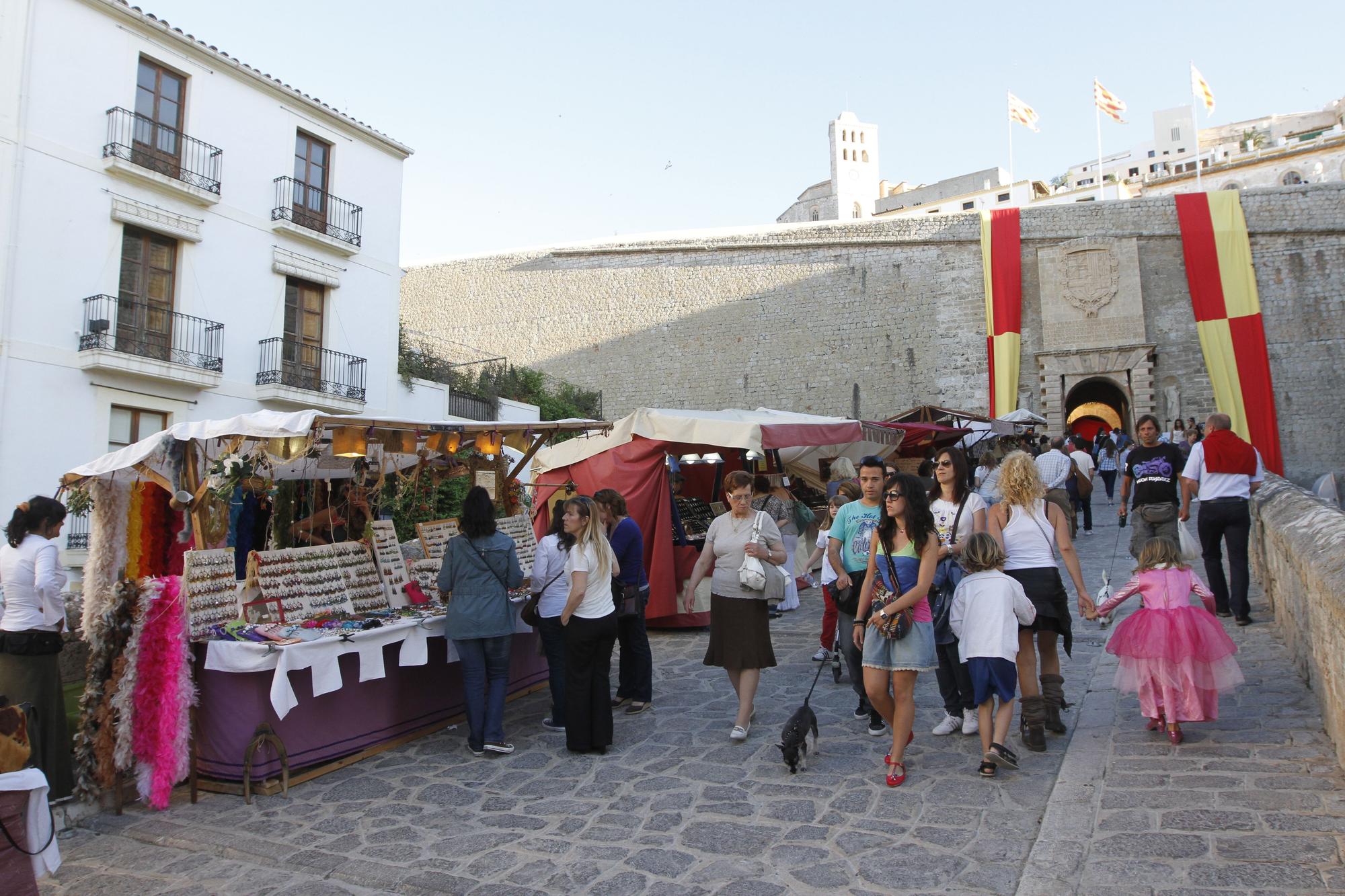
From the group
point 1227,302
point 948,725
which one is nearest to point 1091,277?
point 1227,302

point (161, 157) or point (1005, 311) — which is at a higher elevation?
point (1005, 311)

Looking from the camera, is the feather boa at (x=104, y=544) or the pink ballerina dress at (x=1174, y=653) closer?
the pink ballerina dress at (x=1174, y=653)

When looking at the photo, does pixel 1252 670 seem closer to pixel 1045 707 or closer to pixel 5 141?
pixel 1045 707

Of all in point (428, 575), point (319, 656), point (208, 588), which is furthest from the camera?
point (428, 575)

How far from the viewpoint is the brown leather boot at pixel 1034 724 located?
13.8ft

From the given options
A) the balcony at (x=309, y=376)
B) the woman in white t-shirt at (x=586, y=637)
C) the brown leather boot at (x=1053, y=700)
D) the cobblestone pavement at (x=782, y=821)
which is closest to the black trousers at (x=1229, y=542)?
the cobblestone pavement at (x=782, y=821)

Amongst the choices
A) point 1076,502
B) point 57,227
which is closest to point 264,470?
point 57,227

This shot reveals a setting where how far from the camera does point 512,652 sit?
19.3 feet

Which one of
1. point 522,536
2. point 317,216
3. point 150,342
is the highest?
point 317,216

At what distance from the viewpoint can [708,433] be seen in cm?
776

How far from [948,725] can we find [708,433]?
3.72 meters

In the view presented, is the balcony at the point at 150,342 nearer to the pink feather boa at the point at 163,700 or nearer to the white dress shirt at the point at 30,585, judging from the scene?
the white dress shirt at the point at 30,585

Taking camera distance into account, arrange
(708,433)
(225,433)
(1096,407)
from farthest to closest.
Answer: (1096,407)
(708,433)
(225,433)

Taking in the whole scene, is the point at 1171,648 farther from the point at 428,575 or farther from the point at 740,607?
the point at 428,575
